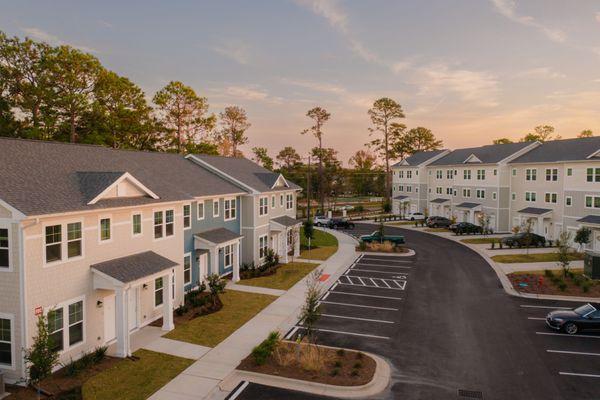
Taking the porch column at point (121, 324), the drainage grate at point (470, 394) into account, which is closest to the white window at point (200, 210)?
the porch column at point (121, 324)

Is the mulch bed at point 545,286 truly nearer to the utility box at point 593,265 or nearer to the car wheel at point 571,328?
the utility box at point 593,265

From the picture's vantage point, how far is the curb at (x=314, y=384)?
550 inches

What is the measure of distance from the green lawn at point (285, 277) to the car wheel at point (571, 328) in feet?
52.3

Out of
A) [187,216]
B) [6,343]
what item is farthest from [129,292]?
[187,216]

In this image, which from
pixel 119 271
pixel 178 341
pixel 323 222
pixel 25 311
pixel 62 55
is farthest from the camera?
pixel 323 222

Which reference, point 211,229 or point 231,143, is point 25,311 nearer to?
point 211,229

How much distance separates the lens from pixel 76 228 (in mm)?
15828

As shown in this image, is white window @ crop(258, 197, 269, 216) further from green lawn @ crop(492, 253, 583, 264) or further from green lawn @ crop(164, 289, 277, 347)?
green lawn @ crop(492, 253, 583, 264)

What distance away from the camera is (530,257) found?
3750 cm

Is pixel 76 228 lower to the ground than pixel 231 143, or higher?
lower

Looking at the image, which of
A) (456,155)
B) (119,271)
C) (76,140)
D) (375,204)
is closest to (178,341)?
(119,271)

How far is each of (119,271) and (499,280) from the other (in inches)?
1038

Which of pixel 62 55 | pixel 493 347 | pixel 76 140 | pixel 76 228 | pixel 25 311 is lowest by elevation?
pixel 493 347

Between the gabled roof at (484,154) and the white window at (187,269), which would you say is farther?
the gabled roof at (484,154)
